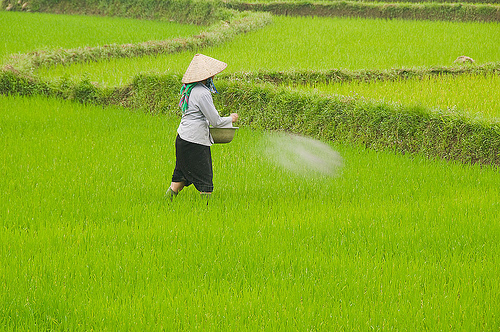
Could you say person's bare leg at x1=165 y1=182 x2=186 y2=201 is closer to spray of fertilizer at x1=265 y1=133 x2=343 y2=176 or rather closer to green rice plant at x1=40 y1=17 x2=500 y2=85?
spray of fertilizer at x1=265 y1=133 x2=343 y2=176

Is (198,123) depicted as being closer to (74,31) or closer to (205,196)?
(205,196)

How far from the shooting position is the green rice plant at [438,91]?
673 cm

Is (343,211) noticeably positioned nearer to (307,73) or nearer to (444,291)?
(444,291)

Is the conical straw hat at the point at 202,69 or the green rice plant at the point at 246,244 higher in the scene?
the conical straw hat at the point at 202,69

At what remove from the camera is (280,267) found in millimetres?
3359

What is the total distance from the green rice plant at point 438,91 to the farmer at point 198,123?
268 cm

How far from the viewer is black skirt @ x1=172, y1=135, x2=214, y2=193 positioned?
438 centimetres

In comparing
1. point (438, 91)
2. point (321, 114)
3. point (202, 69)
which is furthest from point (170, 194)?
point (438, 91)

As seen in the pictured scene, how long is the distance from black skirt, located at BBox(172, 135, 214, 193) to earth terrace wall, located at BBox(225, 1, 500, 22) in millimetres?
13256

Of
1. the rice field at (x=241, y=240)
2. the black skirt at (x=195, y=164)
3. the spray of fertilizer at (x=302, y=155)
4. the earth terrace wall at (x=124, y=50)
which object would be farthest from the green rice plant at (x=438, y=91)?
the earth terrace wall at (x=124, y=50)

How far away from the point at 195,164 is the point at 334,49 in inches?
299

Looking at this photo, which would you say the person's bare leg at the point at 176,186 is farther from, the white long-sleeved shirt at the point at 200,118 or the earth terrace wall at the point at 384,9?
the earth terrace wall at the point at 384,9

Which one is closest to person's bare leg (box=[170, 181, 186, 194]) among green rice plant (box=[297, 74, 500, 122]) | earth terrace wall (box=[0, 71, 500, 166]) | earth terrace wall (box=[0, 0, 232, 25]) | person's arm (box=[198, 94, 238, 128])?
person's arm (box=[198, 94, 238, 128])

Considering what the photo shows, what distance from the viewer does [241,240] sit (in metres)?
3.70
